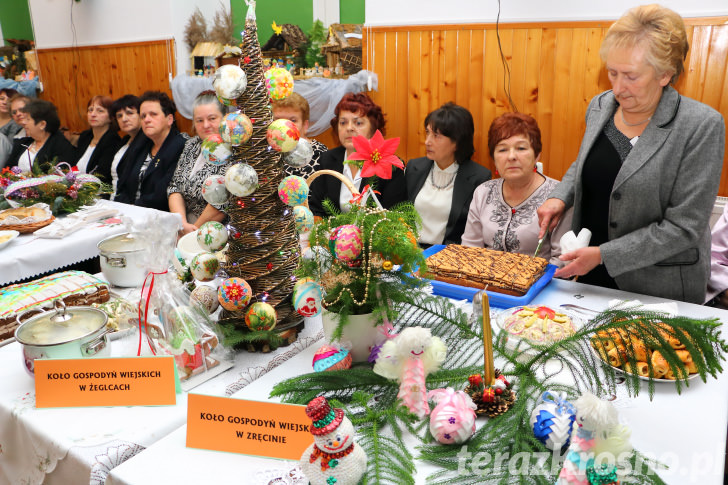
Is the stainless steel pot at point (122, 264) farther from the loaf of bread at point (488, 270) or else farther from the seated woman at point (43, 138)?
the seated woman at point (43, 138)

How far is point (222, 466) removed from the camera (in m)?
0.86

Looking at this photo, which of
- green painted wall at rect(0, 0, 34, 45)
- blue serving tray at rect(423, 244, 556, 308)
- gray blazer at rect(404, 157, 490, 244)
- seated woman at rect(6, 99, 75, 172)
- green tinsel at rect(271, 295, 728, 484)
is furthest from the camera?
green painted wall at rect(0, 0, 34, 45)

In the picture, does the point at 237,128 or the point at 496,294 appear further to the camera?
the point at 496,294

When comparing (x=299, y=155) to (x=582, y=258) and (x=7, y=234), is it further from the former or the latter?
(x=7, y=234)

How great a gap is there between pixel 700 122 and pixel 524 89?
175 cm

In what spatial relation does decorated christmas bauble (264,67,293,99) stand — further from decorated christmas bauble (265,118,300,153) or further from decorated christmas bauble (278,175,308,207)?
decorated christmas bauble (278,175,308,207)

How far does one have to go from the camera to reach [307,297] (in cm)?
114

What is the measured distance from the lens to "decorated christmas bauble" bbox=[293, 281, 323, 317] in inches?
44.9

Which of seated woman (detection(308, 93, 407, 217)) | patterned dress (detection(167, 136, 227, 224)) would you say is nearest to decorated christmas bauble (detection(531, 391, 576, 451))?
seated woman (detection(308, 93, 407, 217))

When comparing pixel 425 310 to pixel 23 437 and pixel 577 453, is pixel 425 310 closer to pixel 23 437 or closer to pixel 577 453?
pixel 577 453

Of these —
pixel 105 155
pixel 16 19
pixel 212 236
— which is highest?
pixel 16 19

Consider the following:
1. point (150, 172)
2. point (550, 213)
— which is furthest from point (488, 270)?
point (150, 172)

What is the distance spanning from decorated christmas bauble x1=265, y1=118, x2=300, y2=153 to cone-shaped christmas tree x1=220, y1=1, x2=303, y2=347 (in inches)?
0.8

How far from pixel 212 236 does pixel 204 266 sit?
8 centimetres
